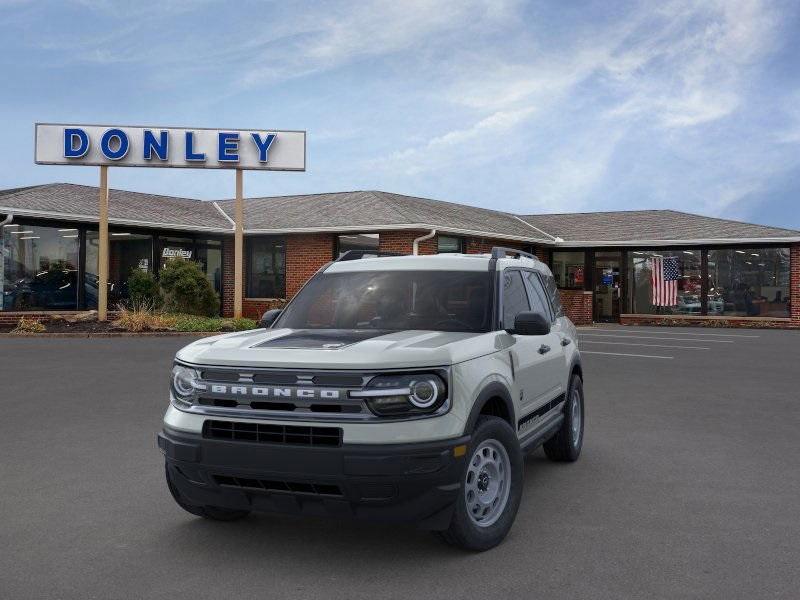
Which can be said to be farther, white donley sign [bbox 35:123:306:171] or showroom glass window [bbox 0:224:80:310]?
showroom glass window [bbox 0:224:80:310]

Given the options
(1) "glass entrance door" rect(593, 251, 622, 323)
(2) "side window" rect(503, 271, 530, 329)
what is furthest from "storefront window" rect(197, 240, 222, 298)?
(2) "side window" rect(503, 271, 530, 329)

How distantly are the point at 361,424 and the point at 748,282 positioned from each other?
91.6 ft

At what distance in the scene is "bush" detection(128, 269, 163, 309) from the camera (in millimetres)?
23906

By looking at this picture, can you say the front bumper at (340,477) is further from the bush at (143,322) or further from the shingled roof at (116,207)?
the shingled roof at (116,207)

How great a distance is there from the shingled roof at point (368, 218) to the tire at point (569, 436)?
17734 mm

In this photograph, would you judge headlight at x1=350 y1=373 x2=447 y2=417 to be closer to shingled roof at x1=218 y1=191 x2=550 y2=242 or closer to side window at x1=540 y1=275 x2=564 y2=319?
side window at x1=540 y1=275 x2=564 y2=319

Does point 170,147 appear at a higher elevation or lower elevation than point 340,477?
higher

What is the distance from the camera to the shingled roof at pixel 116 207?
2353 cm

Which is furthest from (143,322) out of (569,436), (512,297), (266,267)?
(512,297)

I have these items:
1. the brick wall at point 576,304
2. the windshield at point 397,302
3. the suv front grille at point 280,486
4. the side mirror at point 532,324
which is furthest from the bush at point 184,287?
the suv front grille at point 280,486

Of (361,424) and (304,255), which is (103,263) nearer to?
(304,255)

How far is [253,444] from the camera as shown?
4.14 meters

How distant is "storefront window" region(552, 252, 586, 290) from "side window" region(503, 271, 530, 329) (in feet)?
85.2

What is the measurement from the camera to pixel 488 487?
15.4 ft
